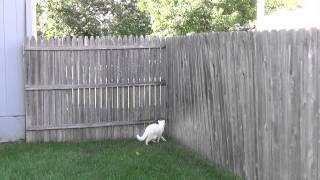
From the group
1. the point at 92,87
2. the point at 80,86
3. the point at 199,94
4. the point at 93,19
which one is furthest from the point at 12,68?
the point at 93,19

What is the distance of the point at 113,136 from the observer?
9.45 metres

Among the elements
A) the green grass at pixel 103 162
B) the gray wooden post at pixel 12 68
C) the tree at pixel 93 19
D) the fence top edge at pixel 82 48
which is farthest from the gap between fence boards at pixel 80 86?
the tree at pixel 93 19

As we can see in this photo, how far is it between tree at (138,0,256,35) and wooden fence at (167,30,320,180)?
7931mm

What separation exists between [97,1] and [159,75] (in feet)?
42.0

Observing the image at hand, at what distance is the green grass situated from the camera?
6.48 m

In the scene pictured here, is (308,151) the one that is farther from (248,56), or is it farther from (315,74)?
(248,56)

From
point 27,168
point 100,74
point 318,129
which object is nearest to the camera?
point 318,129

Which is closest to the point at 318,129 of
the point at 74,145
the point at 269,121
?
the point at 269,121

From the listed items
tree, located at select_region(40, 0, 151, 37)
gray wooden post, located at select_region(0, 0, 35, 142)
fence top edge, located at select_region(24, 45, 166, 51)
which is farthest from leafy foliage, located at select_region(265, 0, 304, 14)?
gray wooden post, located at select_region(0, 0, 35, 142)

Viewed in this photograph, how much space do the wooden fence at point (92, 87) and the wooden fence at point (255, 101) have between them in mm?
1180

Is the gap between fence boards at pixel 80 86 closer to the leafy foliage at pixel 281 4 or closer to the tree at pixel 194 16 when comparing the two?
the leafy foliage at pixel 281 4

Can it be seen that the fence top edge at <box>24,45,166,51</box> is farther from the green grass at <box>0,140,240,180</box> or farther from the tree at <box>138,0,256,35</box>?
the tree at <box>138,0,256,35</box>

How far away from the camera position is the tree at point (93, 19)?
20859 mm

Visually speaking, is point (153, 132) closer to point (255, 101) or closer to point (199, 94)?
point (199, 94)
